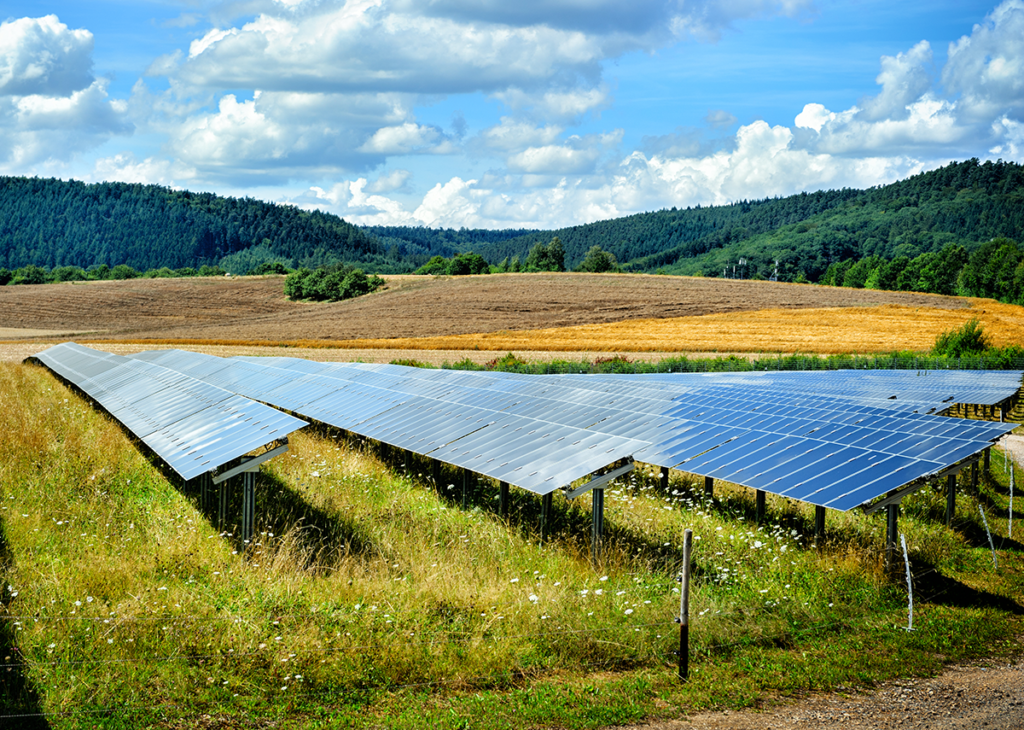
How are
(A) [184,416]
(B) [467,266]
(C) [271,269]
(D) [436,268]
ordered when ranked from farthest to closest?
(D) [436,268]
(C) [271,269]
(B) [467,266]
(A) [184,416]

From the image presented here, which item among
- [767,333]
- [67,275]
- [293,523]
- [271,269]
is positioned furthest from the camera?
[271,269]

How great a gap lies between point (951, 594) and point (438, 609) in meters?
7.26

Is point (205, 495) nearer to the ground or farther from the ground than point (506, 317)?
nearer to the ground

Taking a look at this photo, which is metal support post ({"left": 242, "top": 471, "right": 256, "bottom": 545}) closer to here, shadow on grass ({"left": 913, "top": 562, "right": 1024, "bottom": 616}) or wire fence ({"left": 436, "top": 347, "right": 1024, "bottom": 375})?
shadow on grass ({"left": 913, "top": 562, "right": 1024, "bottom": 616})

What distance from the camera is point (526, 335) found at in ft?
220

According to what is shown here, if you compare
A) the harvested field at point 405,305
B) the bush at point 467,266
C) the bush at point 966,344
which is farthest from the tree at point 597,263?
the bush at point 966,344

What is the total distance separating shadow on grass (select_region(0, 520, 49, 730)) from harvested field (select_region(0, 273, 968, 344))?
52.6m

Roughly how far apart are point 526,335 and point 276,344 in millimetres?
19797

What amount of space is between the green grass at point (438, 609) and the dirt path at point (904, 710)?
0.27 m

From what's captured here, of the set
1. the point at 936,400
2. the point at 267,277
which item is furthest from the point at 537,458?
the point at 267,277

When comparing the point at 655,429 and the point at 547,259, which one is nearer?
the point at 655,429

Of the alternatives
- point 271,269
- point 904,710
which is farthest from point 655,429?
point 271,269

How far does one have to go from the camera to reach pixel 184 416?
54.9 feet

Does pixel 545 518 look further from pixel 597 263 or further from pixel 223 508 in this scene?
pixel 597 263
